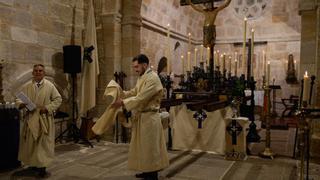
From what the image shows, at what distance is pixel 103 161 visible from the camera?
4898mm

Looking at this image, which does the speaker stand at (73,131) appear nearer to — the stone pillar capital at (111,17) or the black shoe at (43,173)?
the stone pillar capital at (111,17)

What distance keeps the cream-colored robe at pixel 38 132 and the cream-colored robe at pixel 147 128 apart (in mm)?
1178

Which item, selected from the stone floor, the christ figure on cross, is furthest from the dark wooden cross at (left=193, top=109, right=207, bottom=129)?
the christ figure on cross

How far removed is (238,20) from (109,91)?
9562 millimetres

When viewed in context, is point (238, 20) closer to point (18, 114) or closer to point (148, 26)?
point (148, 26)

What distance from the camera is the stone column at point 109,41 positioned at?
671cm

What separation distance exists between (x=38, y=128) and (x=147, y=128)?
1481 millimetres

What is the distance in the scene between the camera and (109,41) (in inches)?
268

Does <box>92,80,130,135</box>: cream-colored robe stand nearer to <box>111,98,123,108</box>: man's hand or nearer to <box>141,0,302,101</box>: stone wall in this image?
<box>111,98,123,108</box>: man's hand

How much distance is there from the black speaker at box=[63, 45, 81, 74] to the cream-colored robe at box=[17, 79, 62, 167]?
1814 millimetres

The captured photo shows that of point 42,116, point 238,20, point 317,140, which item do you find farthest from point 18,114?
point 238,20

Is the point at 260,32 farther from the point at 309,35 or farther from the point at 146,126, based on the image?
the point at 146,126

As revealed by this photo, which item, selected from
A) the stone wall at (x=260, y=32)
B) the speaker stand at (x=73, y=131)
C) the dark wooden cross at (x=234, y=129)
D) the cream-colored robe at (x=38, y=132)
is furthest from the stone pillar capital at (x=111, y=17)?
the dark wooden cross at (x=234, y=129)

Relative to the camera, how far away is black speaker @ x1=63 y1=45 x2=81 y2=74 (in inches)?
240
